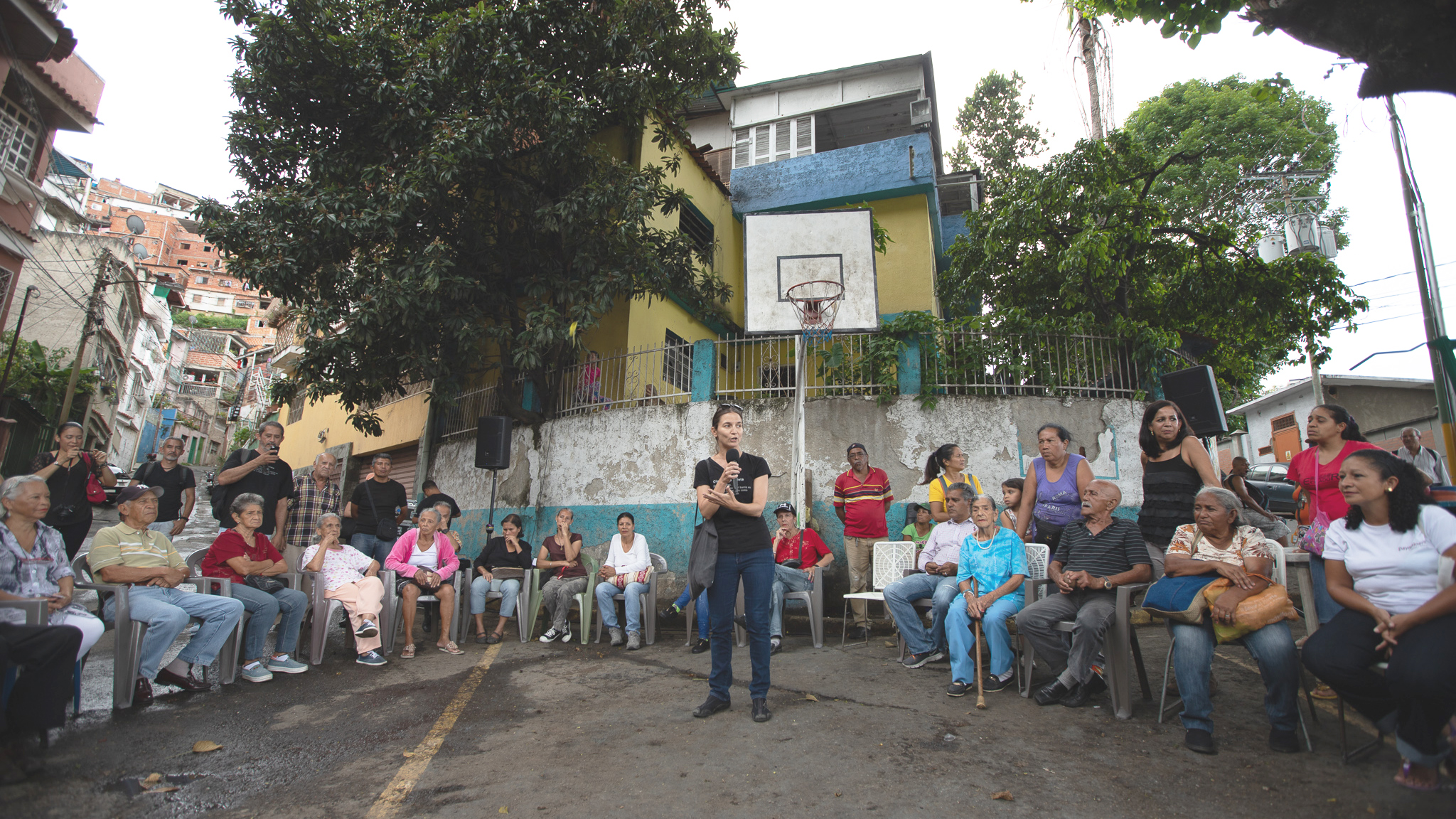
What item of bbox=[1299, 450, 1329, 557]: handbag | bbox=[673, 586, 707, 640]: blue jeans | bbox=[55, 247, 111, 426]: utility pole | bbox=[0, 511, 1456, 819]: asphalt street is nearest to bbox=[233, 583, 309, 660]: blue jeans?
bbox=[0, 511, 1456, 819]: asphalt street

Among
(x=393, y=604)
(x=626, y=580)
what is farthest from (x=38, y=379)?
(x=626, y=580)

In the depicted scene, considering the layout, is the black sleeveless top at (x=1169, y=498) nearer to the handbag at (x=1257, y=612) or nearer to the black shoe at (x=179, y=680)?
the handbag at (x=1257, y=612)

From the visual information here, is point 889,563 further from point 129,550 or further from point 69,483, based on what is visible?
point 69,483

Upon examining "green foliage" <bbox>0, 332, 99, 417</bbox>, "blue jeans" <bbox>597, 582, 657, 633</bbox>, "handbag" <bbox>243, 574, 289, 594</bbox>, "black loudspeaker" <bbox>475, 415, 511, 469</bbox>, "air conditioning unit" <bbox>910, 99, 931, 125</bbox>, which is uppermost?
"air conditioning unit" <bbox>910, 99, 931, 125</bbox>

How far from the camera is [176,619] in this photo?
4371mm

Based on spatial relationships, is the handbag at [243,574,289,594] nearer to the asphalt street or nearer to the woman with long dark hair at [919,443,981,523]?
the asphalt street

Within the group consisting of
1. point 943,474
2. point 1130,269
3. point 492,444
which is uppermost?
point 1130,269

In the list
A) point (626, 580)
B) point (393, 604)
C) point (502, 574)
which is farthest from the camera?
point (502, 574)

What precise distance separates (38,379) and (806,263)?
2086 cm

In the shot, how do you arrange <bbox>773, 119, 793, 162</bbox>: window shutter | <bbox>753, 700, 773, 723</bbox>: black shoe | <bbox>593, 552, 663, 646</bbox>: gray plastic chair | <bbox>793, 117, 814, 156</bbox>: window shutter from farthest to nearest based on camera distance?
<bbox>773, 119, 793, 162</bbox>: window shutter < <bbox>793, 117, 814, 156</bbox>: window shutter < <bbox>593, 552, 663, 646</bbox>: gray plastic chair < <bbox>753, 700, 773, 723</bbox>: black shoe

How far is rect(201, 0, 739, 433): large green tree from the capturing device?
922cm

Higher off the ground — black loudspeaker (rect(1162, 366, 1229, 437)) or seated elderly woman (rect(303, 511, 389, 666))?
black loudspeaker (rect(1162, 366, 1229, 437))

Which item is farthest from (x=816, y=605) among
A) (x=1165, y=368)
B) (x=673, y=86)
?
(x=673, y=86)

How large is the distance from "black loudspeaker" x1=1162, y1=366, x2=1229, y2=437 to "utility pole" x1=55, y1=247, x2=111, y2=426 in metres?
24.1
